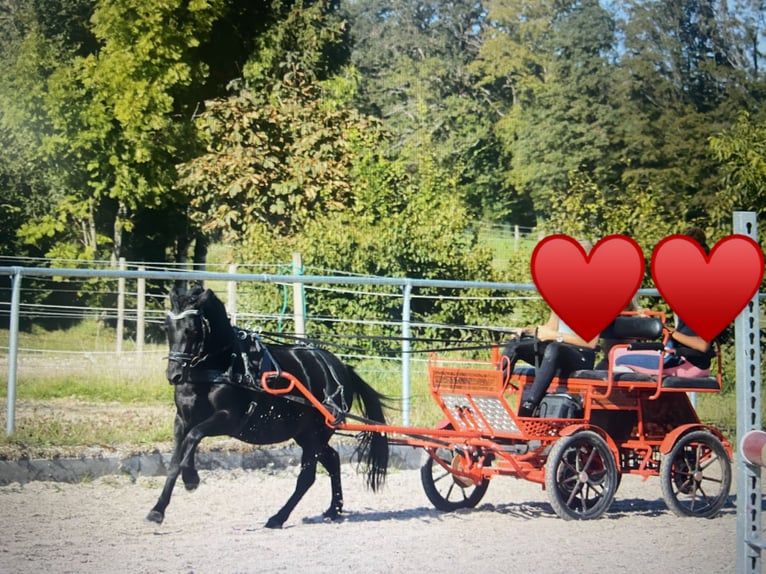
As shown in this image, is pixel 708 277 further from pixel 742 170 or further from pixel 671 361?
pixel 742 170

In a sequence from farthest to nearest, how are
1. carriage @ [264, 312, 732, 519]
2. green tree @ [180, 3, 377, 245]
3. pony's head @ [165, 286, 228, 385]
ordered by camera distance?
green tree @ [180, 3, 377, 245] < carriage @ [264, 312, 732, 519] < pony's head @ [165, 286, 228, 385]

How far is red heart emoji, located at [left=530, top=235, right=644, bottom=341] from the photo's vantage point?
11.8 feet

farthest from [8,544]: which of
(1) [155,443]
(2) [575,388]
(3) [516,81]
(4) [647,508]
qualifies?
(3) [516,81]

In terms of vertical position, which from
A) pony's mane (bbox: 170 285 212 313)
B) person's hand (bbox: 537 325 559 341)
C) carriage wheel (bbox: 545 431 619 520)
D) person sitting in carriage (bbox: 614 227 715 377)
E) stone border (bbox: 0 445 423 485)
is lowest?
stone border (bbox: 0 445 423 485)

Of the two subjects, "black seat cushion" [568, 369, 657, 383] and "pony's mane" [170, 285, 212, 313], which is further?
"black seat cushion" [568, 369, 657, 383]

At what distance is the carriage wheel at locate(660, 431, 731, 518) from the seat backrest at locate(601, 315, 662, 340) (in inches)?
34.6

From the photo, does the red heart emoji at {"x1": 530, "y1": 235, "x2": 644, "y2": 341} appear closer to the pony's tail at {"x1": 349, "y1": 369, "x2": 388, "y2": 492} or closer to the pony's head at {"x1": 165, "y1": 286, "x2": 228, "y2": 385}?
the pony's head at {"x1": 165, "y1": 286, "x2": 228, "y2": 385}

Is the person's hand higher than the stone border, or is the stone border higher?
the person's hand

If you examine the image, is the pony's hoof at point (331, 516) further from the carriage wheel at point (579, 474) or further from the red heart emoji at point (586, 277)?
the red heart emoji at point (586, 277)

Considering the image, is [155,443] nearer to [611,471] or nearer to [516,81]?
[611,471]

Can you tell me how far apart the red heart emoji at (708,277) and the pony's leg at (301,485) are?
3043 mm

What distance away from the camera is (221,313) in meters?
5.60

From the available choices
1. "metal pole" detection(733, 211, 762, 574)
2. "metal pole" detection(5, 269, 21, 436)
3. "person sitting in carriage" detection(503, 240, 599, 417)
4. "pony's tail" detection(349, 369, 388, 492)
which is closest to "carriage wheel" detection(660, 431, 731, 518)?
"person sitting in carriage" detection(503, 240, 599, 417)

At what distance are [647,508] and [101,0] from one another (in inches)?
327
